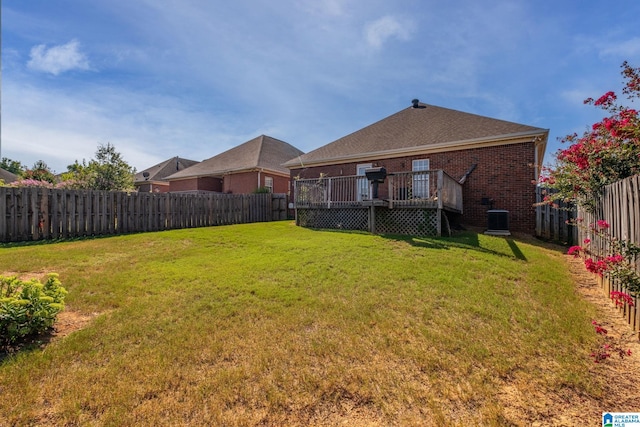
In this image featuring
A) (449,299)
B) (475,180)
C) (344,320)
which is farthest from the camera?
(475,180)

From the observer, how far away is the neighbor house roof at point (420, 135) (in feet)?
37.6

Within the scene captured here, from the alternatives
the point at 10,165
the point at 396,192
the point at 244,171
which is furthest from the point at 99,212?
the point at 10,165

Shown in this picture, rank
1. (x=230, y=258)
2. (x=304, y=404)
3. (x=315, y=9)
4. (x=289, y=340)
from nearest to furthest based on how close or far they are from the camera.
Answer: (x=304, y=404) < (x=289, y=340) < (x=230, y=258) < (x=315, y=9)

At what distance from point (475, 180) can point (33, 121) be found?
15.7m

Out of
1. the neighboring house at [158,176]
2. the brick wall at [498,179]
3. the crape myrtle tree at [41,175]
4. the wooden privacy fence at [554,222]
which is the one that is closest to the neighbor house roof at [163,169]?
the neighboring house at [158,176]

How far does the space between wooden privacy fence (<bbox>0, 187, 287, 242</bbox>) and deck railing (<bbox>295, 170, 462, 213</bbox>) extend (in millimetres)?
4772

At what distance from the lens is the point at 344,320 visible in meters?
3.60

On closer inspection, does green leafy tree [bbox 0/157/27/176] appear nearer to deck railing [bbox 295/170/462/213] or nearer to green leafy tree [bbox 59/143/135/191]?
green leafy tree [bbox 59/143/135/191]

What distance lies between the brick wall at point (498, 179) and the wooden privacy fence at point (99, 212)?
10985 millimetres

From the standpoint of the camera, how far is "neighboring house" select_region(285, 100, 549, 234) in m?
10.9

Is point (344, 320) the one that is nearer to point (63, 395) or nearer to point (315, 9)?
point (63, 395)

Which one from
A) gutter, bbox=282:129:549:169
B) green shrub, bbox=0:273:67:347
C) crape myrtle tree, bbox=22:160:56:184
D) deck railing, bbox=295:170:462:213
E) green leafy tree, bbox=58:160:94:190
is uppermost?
crape myrtle tree, bbox=22:160:56:184

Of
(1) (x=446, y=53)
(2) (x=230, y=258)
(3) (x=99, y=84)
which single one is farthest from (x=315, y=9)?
(3) (x=99, y=84)

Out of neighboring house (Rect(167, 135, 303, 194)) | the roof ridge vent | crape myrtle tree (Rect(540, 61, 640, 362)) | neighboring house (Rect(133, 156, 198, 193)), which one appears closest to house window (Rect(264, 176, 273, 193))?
neighboring house (Rect(167, 135, 303, 194))
